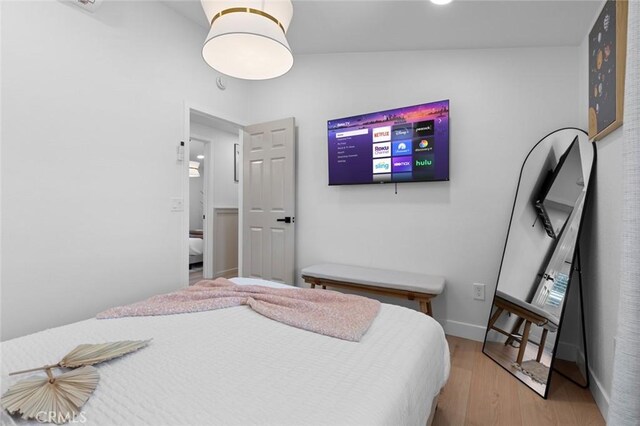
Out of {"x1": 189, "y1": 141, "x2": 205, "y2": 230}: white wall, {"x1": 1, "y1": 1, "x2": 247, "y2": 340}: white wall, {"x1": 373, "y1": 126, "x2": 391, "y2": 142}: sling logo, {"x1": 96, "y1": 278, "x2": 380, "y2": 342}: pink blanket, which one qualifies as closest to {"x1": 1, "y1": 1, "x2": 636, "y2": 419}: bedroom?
{"x1": 1, "y1": 1, "x2": 247, "y2": 340}: white wall

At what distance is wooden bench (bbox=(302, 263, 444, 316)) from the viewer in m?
2.32

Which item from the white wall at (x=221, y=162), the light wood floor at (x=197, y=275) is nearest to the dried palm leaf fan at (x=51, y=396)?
the light wood floor at (x=197, y=275)

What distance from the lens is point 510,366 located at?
2.04 meters

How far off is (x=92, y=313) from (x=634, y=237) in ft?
9.74

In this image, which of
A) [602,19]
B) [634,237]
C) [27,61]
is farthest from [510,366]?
[27,61]

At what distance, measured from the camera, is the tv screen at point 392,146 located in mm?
2592

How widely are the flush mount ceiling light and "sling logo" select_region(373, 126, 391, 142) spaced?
1.40m

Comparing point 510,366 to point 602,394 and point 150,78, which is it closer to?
point 602,394

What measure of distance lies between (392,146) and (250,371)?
7.69ft

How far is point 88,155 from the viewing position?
6.96 ft

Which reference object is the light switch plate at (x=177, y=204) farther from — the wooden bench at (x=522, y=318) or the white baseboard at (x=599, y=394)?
the white baseboard at (x=599, y=394)

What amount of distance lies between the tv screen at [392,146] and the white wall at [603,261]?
1.00m

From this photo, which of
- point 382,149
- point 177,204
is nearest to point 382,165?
point 382,149

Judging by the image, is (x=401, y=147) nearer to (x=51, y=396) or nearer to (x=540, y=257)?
(x=540, y=257)
